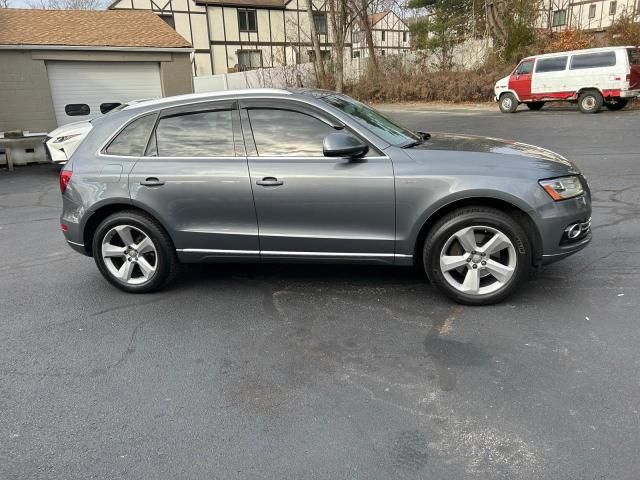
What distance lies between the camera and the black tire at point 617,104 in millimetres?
16797

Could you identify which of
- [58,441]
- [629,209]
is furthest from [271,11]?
[58,441]

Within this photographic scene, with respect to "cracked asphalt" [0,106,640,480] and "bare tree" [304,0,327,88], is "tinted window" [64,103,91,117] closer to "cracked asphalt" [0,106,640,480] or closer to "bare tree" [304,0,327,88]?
"cracked asphalt" [0,106,640,480]

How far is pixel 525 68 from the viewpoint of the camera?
60.2 feet

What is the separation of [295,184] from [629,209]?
15.4 ft

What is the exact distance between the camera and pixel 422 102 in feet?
89.5

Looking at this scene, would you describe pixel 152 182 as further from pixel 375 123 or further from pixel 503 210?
pixel 503 210

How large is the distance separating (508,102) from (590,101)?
10.0 ft

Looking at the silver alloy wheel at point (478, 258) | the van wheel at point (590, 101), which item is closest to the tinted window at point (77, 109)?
the silver alloy wheel at point (478, 258)

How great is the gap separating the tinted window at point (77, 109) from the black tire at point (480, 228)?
48.8ft

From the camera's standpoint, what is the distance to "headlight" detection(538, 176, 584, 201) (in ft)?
12.6

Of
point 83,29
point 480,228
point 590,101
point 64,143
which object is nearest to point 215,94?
point 480,228

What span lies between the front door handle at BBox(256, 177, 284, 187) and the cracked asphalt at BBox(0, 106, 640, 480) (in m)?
1.00

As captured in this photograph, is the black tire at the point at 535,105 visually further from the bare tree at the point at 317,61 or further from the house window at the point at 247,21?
the house window at the point at 247,21

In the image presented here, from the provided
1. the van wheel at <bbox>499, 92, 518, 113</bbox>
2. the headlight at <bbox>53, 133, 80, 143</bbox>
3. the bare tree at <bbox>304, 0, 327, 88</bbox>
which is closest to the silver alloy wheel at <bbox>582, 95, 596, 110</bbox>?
the van wheel at <bbox>499, 92, 518, 113</bbox>
